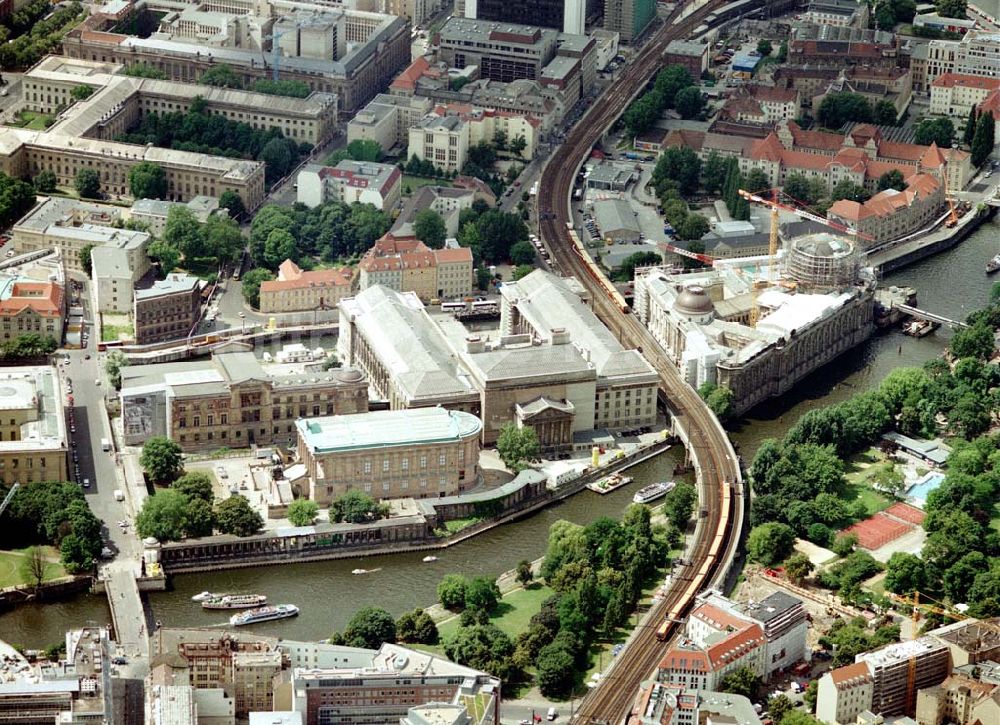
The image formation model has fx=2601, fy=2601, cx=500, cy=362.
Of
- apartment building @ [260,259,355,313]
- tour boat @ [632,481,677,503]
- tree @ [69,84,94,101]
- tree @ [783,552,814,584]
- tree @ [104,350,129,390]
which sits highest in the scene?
tree @ [69,84,94,101]

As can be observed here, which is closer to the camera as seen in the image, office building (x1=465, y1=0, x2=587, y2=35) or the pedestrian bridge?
the pedestrian bridge

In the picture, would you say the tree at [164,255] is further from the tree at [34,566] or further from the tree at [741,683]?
the tree at [741,683]

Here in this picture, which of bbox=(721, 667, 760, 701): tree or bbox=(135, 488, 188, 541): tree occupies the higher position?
bbox=(135, 488, 188, 541): tree

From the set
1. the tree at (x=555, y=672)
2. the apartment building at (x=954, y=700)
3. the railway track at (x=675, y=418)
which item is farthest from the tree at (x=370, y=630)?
the apartment building at (x=954, y=700)

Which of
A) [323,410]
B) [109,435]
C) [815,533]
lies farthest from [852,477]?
[109,435]

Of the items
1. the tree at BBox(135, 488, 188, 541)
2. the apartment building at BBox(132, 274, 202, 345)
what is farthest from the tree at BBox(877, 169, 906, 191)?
the tree at BBox(135, 488, 188, 541)

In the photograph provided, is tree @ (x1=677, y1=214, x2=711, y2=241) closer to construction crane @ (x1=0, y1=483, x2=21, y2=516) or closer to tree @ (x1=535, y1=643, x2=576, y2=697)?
construction crane @ (x1=0, y1=483, x2=21, y2=516)

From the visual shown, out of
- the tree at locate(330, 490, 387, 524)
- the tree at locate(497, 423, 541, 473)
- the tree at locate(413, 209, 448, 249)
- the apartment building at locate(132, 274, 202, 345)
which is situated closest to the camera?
the tree at locate(330, 490, 387, 524)
